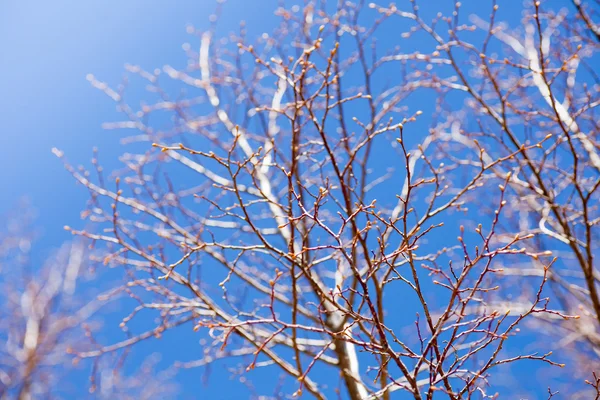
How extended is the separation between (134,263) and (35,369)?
4996mm

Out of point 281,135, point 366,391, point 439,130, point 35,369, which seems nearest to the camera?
point 366,391

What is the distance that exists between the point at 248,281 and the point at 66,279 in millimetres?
6199

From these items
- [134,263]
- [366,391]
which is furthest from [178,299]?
[366,391]

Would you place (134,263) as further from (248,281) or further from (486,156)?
(486,156)

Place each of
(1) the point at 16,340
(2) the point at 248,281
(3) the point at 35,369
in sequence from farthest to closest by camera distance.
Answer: (1) the point at 16,340 < (3) the point at 35,369 < (2) the point at 248,281

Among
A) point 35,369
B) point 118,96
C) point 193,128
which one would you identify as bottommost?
point 35,369

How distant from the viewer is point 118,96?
17.4 ft

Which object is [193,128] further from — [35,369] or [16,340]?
[16,340]

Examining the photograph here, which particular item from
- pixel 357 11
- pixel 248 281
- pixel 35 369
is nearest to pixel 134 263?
pixel 248 281

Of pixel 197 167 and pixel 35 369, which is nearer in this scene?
pixel 197 167

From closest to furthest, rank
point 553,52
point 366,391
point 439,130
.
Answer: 1. point 366,391
2. point 553,52
3. point 439,130

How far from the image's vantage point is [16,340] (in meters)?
7.88

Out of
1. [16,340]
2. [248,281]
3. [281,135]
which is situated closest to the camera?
[248,281]

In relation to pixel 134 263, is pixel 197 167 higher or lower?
higher
